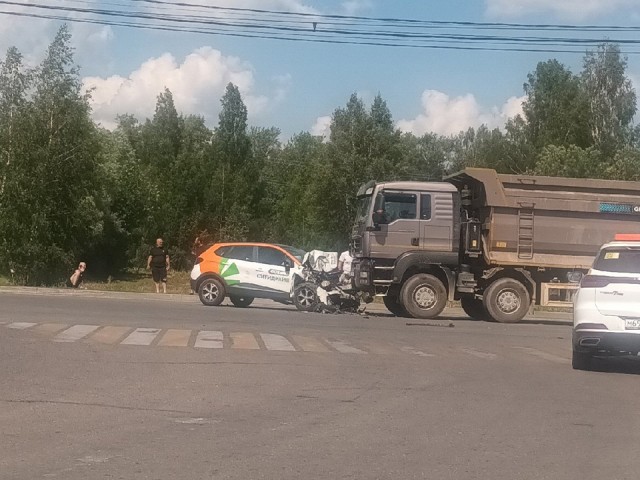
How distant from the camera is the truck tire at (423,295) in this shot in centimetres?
2402

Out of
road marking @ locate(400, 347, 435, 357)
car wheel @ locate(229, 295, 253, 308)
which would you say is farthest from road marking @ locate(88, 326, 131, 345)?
car wheel @ locate(229, 295, 253, 308)

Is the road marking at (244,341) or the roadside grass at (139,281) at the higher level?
the roadside grass at (139,281)

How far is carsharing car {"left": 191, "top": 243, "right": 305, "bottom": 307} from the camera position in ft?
84.3

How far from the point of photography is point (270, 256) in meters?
26.0

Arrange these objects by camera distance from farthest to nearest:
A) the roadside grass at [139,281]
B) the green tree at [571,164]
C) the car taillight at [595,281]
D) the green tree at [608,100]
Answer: the green tree at [608,100], the green tree at [571,164], the roadside grass at [139,281], the car taillight at [595,281]

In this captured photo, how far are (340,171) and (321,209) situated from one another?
3.68 meters

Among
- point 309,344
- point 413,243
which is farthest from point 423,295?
point 309,344

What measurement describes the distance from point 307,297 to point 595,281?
490 inches

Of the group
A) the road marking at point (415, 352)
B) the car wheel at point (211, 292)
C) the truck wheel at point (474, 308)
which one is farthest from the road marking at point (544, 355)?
the car wheel at point (211, 292)

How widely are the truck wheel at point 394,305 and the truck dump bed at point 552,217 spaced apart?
2632 mm

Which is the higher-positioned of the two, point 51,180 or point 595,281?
point 51,180

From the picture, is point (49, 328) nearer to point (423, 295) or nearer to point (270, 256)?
point (270, 256)

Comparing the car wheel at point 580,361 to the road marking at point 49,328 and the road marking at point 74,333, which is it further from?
the road marking at point 49,328

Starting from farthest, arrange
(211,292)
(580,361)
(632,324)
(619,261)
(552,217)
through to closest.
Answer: (211,292)
(552,217)
(580,361)
(619,261)
(632,324)
